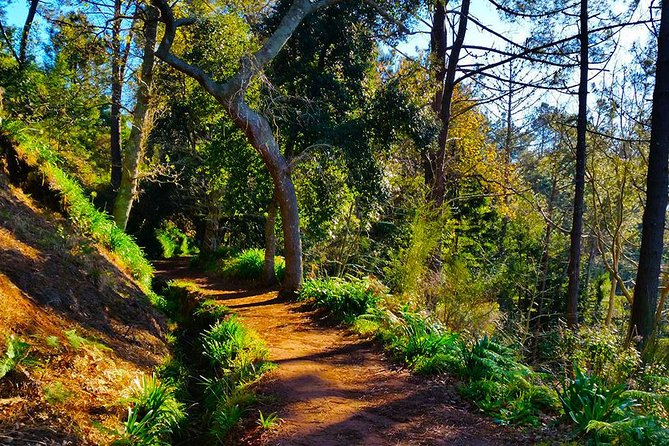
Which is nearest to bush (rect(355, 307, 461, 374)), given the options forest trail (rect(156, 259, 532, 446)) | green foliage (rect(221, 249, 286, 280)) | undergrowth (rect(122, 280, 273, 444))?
forest trail (rect(156, 259, 532, 446))

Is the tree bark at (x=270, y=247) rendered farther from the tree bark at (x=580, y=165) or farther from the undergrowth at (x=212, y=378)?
the tree bark at (x=580, y=165)

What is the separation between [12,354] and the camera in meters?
3.23

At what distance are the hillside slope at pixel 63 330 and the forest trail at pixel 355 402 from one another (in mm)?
1339

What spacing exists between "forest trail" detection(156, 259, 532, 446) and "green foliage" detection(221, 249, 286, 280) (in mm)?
4695

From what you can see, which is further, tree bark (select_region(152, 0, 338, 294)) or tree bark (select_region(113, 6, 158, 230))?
tree bark (select_region(113, 6, 158, 230))

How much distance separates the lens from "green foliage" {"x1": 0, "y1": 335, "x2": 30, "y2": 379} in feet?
10.3

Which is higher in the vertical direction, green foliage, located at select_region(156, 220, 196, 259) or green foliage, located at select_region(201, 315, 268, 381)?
green foliage, located at select_region(156, 220, 196, 259)

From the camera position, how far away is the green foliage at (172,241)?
22.8 m

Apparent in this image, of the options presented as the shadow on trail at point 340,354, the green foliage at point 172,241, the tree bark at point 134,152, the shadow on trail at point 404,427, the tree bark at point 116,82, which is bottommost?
the shadow on trail at point 404,427

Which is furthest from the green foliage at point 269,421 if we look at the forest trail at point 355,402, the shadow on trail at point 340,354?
the shadow on trail at point 340,354

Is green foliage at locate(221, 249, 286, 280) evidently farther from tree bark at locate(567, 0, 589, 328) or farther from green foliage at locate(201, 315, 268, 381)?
tree bark at locate(567, 0, 589, 328)

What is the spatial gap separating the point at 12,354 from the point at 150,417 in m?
1.14

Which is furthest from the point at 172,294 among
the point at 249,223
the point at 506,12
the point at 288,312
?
the point at 506,12

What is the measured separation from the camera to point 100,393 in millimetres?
3824
